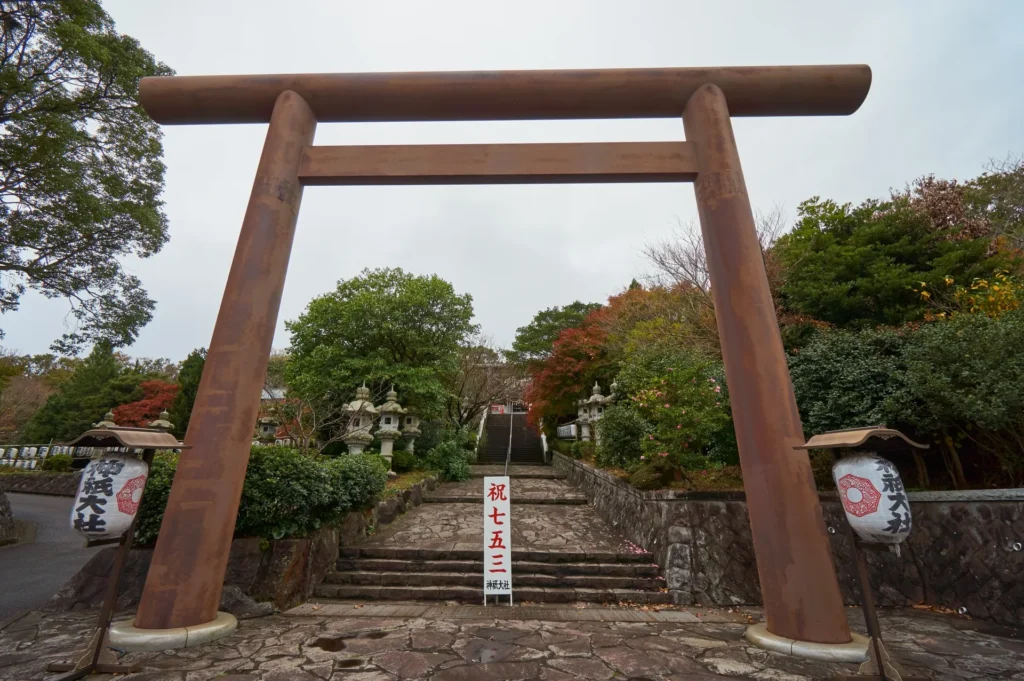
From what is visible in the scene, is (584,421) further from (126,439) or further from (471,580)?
(126,439)

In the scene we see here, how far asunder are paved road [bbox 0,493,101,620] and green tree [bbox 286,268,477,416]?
6.07m

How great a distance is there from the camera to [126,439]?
356 cm

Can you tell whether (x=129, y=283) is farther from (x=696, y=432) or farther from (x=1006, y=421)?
(x=1006, y=421)

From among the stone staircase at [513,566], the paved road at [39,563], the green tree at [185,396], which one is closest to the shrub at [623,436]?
the stone staircase at [513,566]

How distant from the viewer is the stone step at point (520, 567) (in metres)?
6.34

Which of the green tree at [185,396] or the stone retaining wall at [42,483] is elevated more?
the green tree at [185,396]

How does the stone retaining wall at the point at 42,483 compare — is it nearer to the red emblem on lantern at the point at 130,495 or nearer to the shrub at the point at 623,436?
the red emblem on lantern at the point at 130,495

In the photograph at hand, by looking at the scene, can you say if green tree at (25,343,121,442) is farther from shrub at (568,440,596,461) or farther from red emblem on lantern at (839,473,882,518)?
red emblem on lantern at (839,473,882,518)

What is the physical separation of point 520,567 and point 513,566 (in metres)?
0.11

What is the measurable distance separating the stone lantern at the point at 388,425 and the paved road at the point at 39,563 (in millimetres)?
6208

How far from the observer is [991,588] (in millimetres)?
5098

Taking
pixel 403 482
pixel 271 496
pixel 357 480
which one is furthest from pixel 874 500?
pixel 403 482

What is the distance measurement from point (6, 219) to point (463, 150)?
9970mm

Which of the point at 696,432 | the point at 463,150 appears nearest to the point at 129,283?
the point at 463,150
